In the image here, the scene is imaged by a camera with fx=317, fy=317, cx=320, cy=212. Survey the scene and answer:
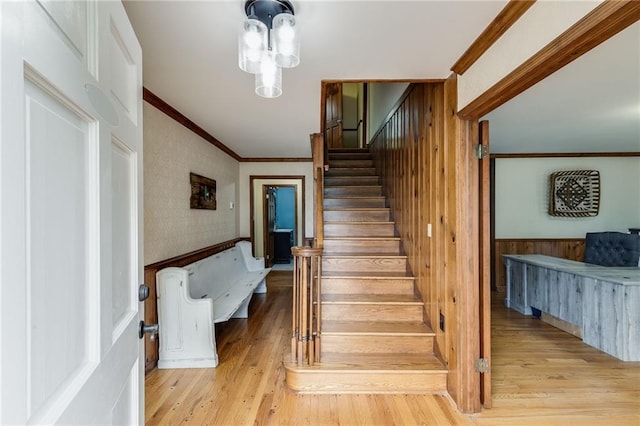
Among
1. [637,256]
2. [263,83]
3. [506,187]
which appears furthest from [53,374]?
[506,187]

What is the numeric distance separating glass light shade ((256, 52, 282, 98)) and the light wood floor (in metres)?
1.96

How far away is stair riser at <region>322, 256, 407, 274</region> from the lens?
3.35 meters

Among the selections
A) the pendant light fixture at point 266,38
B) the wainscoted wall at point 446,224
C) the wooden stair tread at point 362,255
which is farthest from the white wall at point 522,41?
the wooden stair tread at point 362,255

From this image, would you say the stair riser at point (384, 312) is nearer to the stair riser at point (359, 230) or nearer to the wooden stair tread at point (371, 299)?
the wooden stair tread at point (371, 299)

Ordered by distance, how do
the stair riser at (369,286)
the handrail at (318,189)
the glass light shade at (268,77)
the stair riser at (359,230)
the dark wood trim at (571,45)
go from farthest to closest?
the stair riser at (359,230) < the handrail at (318,189) < the stair riser at (369,286) < the glass light shade at (268,77) < the dark wood trim at (571,45)

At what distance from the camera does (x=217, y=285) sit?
145 inches

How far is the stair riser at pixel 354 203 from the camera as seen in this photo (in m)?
4.40

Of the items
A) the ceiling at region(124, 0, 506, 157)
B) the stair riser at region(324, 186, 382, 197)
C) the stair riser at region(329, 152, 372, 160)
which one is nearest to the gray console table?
the stair riser at region(324, 186, 382, 197)

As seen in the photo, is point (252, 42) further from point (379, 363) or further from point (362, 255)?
point (362, 255)

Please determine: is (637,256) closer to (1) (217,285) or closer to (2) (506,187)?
(2) (506,187)

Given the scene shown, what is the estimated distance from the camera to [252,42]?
135cm

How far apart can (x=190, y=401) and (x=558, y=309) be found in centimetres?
380

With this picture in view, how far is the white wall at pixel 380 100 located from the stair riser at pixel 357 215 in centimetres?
143

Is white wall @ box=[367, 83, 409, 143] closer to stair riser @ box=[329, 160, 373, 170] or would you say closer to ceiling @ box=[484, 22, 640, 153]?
stair riser @ box=[329, 160, 373, 170]
